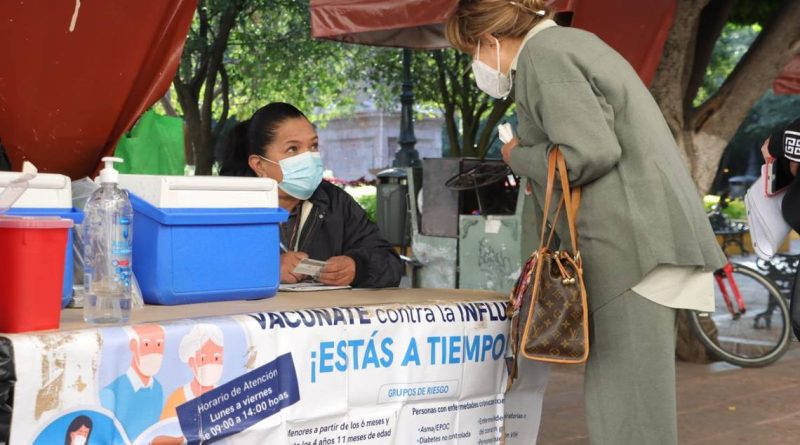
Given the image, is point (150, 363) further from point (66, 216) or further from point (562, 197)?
point (562, 197)

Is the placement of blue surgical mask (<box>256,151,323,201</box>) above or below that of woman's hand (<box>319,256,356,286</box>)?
above

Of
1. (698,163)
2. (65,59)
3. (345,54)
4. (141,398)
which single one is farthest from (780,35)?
(345,54)

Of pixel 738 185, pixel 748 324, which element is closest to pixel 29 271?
pixel 748 324

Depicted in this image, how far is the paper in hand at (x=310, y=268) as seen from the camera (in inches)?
138

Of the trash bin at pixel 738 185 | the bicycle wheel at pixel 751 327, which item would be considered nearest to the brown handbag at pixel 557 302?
the bicycle wheel at pixel 751 327

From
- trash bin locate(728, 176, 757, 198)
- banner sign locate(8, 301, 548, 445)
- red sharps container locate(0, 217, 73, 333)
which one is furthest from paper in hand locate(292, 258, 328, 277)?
trash bin locate(728, 176, 757, 198)

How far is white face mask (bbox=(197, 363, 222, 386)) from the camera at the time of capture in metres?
2.42

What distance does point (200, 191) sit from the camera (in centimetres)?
277

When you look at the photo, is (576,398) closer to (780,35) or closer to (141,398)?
(780,35)

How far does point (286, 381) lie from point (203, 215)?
518mm

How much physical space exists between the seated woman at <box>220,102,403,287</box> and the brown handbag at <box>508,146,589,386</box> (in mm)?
799

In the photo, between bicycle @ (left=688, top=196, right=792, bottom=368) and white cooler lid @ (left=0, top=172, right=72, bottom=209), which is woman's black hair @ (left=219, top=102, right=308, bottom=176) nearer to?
white cooler lid @ (left=0, top=172, right=72, bottom=209)

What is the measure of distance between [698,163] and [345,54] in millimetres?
11524

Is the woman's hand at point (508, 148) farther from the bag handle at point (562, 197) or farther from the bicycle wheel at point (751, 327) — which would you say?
the bicycle wheel at point (751, 327)
